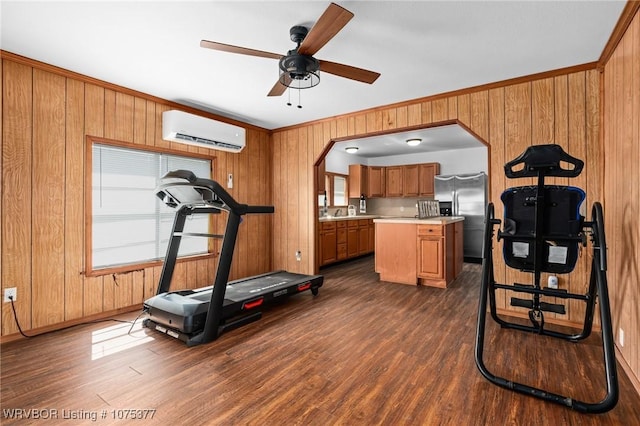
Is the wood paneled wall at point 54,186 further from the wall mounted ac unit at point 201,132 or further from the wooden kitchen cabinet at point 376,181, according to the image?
the wooden kitchen cabinet at point 376,181

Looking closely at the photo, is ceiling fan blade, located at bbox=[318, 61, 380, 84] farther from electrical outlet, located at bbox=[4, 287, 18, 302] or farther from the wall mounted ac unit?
electrical outlet, located at bbox=[4, 287, 18, 302]

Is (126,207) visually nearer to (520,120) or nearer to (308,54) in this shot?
(308,54)

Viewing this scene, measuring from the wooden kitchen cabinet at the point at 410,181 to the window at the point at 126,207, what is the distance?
16.5ft

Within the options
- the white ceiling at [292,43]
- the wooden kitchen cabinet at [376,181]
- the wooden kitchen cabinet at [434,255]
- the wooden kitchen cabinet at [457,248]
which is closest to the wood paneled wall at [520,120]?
the white ceiling at [292,43]

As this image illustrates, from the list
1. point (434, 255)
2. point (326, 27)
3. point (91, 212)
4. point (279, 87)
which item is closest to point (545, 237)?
point (326, 27)

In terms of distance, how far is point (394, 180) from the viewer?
7.51 meters

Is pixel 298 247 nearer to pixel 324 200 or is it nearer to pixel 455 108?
pixel 324 200

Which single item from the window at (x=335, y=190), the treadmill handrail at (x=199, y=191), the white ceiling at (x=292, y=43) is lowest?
the treadmill handrail at (x=199, y=191)

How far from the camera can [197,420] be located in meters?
1.65

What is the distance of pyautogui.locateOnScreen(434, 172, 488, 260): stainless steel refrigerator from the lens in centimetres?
615

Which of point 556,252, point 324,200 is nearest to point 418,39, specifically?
point 556,252

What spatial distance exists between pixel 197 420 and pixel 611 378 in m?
2.22

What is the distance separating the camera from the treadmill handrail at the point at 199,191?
2551 millimetres

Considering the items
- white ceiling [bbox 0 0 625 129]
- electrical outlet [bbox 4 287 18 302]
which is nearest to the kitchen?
white ceiling [bbox 0 0 625 129]
